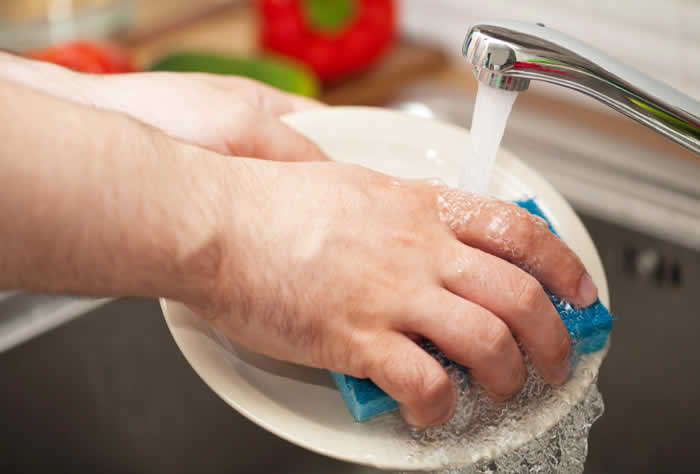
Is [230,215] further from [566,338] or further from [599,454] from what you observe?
[599,454]

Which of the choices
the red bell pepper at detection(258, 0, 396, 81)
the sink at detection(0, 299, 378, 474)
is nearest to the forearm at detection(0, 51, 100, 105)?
the sink at detection(0, 299, 378, 474)

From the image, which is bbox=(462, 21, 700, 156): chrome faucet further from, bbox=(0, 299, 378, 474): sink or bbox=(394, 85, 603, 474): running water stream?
bbox=(0, 299, 378, 474): sink

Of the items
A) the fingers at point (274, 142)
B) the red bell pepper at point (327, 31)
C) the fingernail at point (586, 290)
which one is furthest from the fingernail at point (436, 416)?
the red bell pepper at point (327, 31)

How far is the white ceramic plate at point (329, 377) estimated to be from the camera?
388mm

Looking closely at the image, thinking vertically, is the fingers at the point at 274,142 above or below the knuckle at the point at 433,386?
above

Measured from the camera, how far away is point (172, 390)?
2.36 feet

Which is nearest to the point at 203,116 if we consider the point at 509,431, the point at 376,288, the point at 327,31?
the point at 376,288

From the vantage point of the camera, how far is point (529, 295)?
394 mm

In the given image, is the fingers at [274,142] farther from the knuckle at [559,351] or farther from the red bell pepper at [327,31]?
the red bell pepper at [327,31]

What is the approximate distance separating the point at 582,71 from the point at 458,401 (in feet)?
0.70

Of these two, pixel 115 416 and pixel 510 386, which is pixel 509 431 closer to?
pixel 510 386

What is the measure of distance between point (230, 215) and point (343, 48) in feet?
2.62

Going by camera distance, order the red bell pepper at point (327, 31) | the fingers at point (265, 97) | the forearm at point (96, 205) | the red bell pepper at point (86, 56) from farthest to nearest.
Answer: the red bell pepper at point (327, 31)
the red bell pepper at point (86, 56)
the fingers at point (265, 97)
the forearm at point (96, 205)

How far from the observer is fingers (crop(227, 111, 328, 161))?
0.51 m
